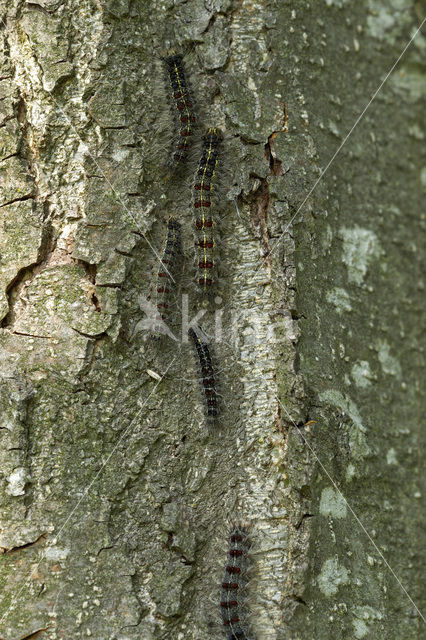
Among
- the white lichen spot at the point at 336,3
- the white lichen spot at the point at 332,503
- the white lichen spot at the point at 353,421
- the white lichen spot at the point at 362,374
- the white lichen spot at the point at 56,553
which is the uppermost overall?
the white lichen spot at the point at 336,3

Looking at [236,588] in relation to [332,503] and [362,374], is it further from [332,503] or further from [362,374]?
[362,374]

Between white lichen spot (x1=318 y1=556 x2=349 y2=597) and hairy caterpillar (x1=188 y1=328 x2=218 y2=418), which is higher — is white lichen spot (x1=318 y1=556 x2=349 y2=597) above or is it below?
below

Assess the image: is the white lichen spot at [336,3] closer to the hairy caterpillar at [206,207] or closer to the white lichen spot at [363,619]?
the hairy caterpillar at [206,207]

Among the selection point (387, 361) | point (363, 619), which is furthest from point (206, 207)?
point (363, 619)

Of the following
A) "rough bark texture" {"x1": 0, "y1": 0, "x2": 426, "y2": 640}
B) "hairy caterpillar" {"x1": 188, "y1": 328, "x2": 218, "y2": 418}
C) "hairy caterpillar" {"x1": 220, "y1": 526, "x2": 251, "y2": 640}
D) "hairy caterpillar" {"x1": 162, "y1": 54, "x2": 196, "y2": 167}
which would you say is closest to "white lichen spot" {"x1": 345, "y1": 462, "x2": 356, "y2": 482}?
"rough bark texture" {"x1": 0, "y1": 0, "x2": 426, "y2": 640}

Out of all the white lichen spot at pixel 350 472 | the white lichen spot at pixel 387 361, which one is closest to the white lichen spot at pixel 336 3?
the white lichen spot at pixel 387 361

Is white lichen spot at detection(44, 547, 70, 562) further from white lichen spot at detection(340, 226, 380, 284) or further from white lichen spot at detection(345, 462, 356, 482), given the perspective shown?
white lichen spot at detection(340, 226, 380, 284)
